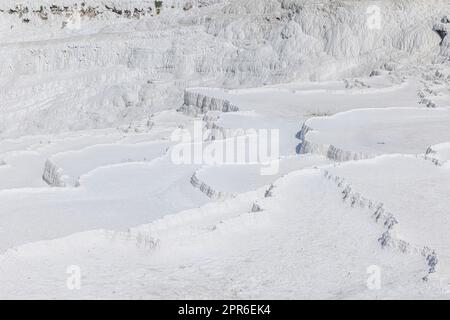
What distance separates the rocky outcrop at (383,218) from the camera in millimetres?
8914

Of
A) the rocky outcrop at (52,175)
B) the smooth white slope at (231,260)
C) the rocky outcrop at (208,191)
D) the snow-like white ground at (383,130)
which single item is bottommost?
the rocky outcrop at (52,175)

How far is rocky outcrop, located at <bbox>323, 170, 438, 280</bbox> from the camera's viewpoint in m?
8.91

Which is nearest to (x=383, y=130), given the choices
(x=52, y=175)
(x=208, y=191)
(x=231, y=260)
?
(x=208, y=191)

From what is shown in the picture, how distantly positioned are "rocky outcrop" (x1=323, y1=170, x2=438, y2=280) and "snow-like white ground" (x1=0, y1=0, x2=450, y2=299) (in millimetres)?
29

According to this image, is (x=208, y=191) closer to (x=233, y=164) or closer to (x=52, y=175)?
(x=233, y=164)

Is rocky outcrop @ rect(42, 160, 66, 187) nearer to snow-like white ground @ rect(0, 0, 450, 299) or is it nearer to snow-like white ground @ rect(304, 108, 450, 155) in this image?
snow-like white ground @ rect(0, 0, 450, 299)

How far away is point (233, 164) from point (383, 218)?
16.3 ft

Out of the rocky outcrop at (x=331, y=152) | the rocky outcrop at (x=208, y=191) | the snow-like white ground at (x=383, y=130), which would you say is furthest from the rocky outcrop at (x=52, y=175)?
the snow-like white ground at (x=383, y=130)

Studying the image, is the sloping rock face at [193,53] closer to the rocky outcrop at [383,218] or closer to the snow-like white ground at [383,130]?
the snow-like white ground at [383,130]

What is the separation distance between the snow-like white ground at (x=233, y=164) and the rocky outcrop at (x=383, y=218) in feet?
0.09

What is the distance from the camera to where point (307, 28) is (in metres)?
29.7
